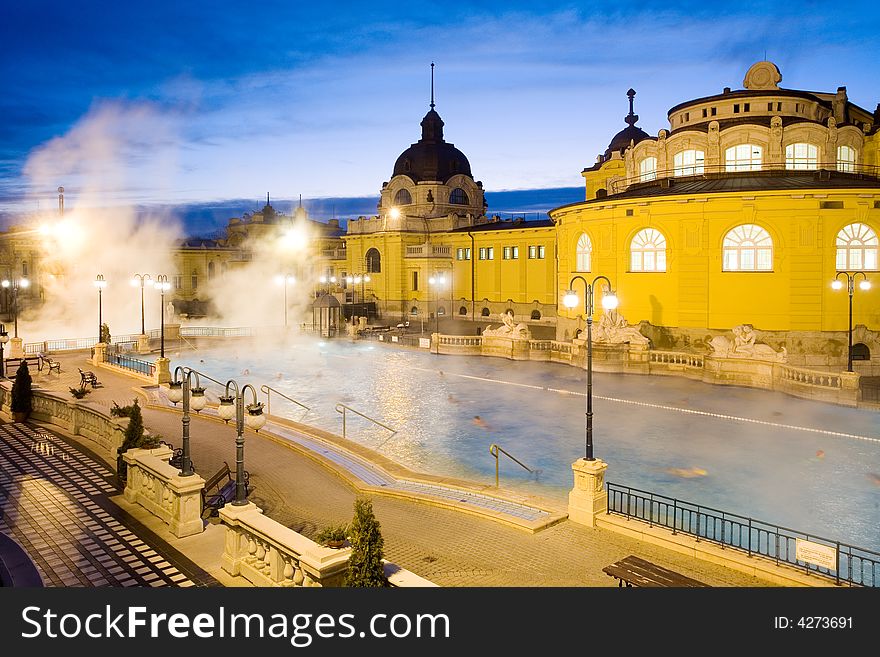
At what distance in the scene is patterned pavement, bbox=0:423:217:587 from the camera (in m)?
10.8

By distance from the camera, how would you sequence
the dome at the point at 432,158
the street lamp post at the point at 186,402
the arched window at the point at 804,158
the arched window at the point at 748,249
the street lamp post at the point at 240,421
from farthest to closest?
the dome at the point at 432,158 < the arched window at the point at 804,158 < the arched window at the point at 748,249 < the street lamp post at the point at 186,402 < the street lamp post at the point at 240,421

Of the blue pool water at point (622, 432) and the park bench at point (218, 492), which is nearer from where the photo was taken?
the park bench at point (218, 492)

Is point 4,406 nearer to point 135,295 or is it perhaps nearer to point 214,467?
point 214,467

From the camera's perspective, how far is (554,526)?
13234 mm

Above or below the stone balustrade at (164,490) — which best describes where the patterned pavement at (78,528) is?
below

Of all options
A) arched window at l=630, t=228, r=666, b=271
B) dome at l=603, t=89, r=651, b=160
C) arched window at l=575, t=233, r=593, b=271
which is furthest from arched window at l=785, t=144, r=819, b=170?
dome at l=603, t=89, r=651, b=160

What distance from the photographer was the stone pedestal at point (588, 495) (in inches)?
519

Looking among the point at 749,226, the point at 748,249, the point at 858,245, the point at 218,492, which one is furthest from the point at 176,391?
the point at 858,245

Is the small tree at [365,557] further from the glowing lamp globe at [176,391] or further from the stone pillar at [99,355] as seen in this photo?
the stone pillar at [99,355]

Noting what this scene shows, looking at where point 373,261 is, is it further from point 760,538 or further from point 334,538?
point 334,538

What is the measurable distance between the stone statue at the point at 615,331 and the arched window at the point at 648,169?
11.8 meters

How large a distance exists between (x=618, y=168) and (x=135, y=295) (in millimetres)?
45428

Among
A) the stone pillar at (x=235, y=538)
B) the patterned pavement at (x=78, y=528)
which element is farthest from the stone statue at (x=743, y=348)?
the stone pillar at (x=235, y=538)
